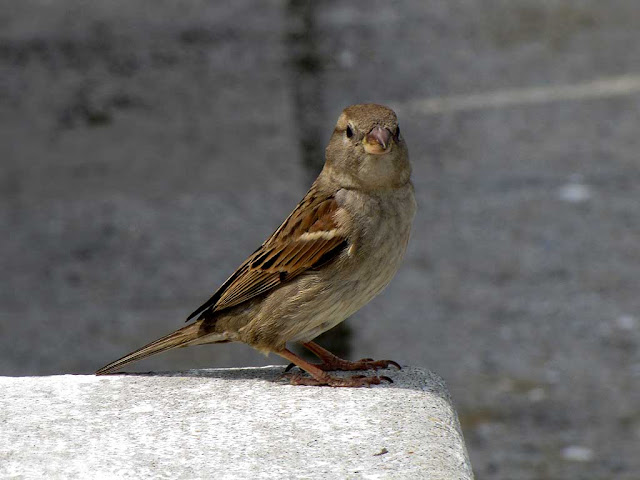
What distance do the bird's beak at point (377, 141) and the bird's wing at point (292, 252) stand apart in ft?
0.63

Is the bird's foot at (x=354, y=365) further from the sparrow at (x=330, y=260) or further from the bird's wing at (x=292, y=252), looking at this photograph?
the bird's wing at (x=292, y=252)

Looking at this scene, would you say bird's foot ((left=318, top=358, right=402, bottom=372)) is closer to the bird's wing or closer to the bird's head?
the bird's wing

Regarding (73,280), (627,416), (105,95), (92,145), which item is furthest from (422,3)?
(627,416)

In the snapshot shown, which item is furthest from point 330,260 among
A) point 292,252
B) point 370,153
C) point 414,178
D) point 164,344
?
point 414,178

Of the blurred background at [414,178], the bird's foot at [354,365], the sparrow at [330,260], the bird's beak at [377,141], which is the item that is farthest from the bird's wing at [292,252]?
the blurred background at [414,178]

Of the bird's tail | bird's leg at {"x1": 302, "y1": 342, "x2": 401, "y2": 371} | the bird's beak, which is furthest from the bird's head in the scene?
the bird's tail

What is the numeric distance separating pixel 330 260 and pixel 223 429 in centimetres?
63

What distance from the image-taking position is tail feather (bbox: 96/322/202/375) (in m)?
3.22

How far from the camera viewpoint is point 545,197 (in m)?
7.48

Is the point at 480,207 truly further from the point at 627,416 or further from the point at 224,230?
the point at 627,416

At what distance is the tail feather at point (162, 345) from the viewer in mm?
3217

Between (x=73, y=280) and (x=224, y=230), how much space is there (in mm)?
1060

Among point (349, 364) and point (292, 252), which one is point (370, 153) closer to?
point (292, 252)

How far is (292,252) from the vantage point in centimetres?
329
